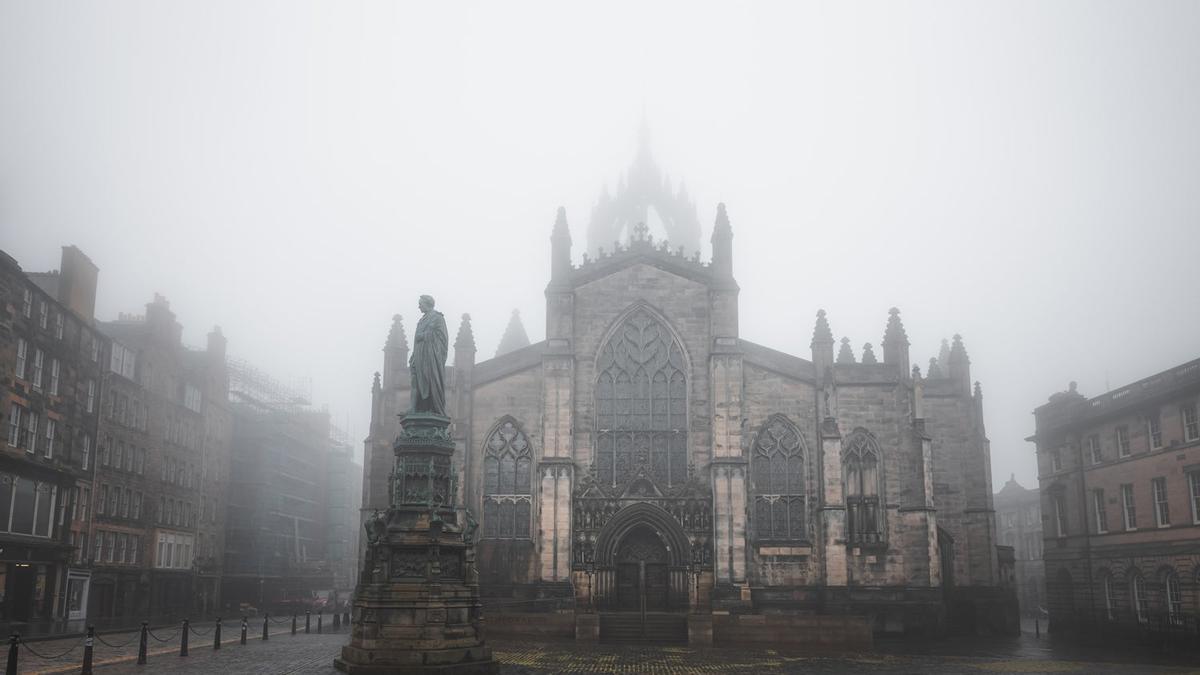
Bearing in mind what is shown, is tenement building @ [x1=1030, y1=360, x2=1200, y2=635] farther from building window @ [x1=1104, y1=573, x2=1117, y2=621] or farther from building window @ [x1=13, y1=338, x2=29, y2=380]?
building window @ [x1=13, y1=338, x2=29, y2=380]

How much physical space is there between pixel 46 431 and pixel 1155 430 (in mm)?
45788

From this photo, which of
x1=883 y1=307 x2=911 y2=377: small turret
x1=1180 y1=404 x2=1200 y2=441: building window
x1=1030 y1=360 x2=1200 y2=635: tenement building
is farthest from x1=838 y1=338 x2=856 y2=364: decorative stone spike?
x1=1180 y1=404 x2=1200 y2=441: building window

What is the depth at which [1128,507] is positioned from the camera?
41312 mm

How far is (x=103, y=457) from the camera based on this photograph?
48.0 meters

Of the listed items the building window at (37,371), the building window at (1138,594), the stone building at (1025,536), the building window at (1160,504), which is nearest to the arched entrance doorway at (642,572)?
the building window at (1138,594)

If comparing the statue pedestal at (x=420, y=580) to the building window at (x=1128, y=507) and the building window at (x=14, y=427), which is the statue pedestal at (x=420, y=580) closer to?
the building window at (x=14, y=427)

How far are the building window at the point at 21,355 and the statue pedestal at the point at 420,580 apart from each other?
2619cm

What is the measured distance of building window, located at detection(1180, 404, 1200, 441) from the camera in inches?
1452

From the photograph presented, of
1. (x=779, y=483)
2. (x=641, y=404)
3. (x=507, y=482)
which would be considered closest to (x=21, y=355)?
(x=507, y=482)

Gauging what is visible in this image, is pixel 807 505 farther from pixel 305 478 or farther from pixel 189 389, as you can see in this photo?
pixel 305 478

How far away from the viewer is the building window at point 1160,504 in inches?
1528

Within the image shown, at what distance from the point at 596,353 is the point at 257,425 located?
→ 36.1 m

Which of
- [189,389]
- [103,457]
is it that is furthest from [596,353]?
[189,389]

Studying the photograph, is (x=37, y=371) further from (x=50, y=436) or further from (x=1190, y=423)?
(x=1190, y=423)
